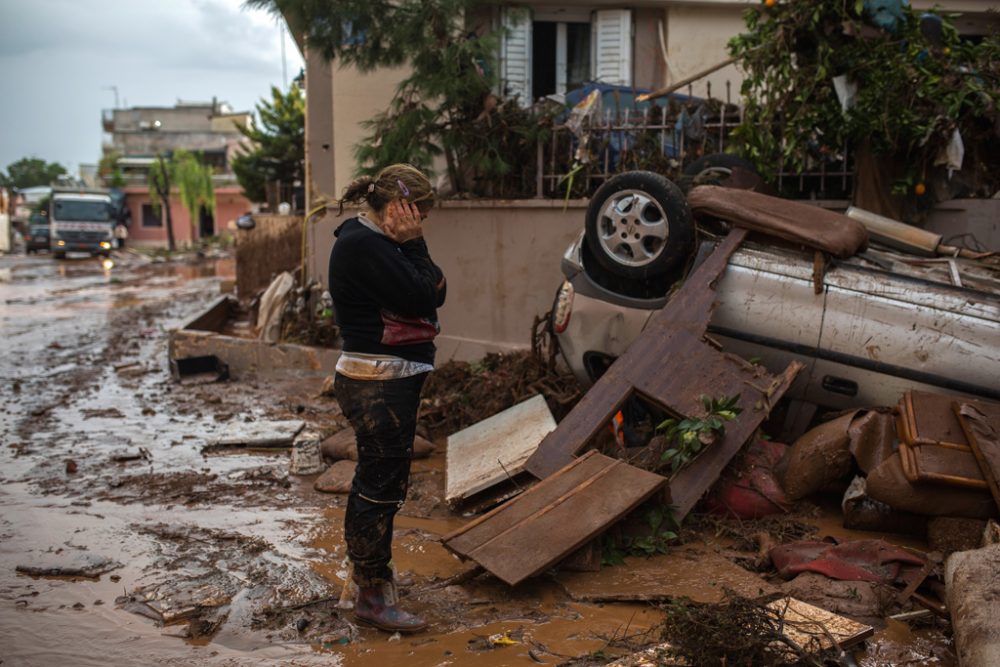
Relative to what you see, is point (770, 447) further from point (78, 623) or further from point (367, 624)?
point (78, 623)

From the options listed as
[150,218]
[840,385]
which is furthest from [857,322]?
A: [150,218]

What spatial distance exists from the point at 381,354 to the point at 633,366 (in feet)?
7.08

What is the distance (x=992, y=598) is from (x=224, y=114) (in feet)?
232

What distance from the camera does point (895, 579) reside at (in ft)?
13.8

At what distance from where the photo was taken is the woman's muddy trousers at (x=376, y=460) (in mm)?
3785

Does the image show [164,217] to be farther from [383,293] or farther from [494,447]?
[383,293]

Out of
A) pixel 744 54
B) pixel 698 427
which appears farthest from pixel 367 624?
pixel 744 54

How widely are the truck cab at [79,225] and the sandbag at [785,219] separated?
35.9 m

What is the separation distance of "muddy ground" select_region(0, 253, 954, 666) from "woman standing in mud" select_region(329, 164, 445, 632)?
282 mm

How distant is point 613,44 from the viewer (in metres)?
11.6

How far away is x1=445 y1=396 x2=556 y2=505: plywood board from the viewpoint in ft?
17.7

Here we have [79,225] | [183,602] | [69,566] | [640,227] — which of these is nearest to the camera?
[183,602]

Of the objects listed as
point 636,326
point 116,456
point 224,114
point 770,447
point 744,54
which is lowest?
point 116,456

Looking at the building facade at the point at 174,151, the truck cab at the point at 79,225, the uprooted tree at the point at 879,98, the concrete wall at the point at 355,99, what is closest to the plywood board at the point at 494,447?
the uprooted tree at the point at 879,98
